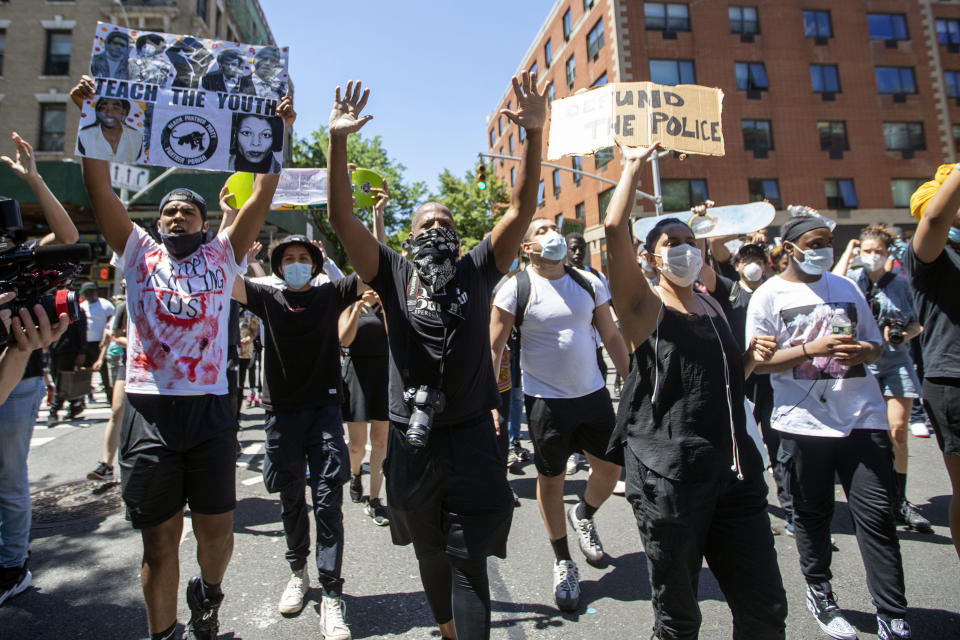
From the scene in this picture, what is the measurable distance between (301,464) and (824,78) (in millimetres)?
33810

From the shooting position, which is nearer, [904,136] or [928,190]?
[928,190]

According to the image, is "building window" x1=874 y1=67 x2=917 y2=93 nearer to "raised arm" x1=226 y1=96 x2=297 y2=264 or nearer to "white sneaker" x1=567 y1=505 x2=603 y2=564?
"white sneaker" x1=567 y1=505 x2=603 y2=564

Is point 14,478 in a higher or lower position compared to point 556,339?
lower

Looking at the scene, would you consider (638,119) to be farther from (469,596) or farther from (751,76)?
(751,76)

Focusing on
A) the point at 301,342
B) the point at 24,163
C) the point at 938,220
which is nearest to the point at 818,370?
the point at 938,220

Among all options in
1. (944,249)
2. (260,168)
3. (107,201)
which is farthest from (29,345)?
(944,249)

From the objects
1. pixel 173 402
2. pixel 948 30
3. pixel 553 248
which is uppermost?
pixel 948 30

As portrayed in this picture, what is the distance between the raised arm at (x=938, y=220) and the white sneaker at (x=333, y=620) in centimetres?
351

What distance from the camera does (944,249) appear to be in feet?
9.78

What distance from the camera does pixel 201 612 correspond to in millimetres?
2771

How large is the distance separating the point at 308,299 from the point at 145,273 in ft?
3.43

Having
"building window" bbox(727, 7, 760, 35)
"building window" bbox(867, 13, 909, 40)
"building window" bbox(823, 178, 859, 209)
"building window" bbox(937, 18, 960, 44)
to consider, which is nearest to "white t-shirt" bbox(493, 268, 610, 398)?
"building window" bbox(823, 178, 859, 209)

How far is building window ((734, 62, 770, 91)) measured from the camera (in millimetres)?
28297

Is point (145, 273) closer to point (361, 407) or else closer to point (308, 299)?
point (308, 299)
